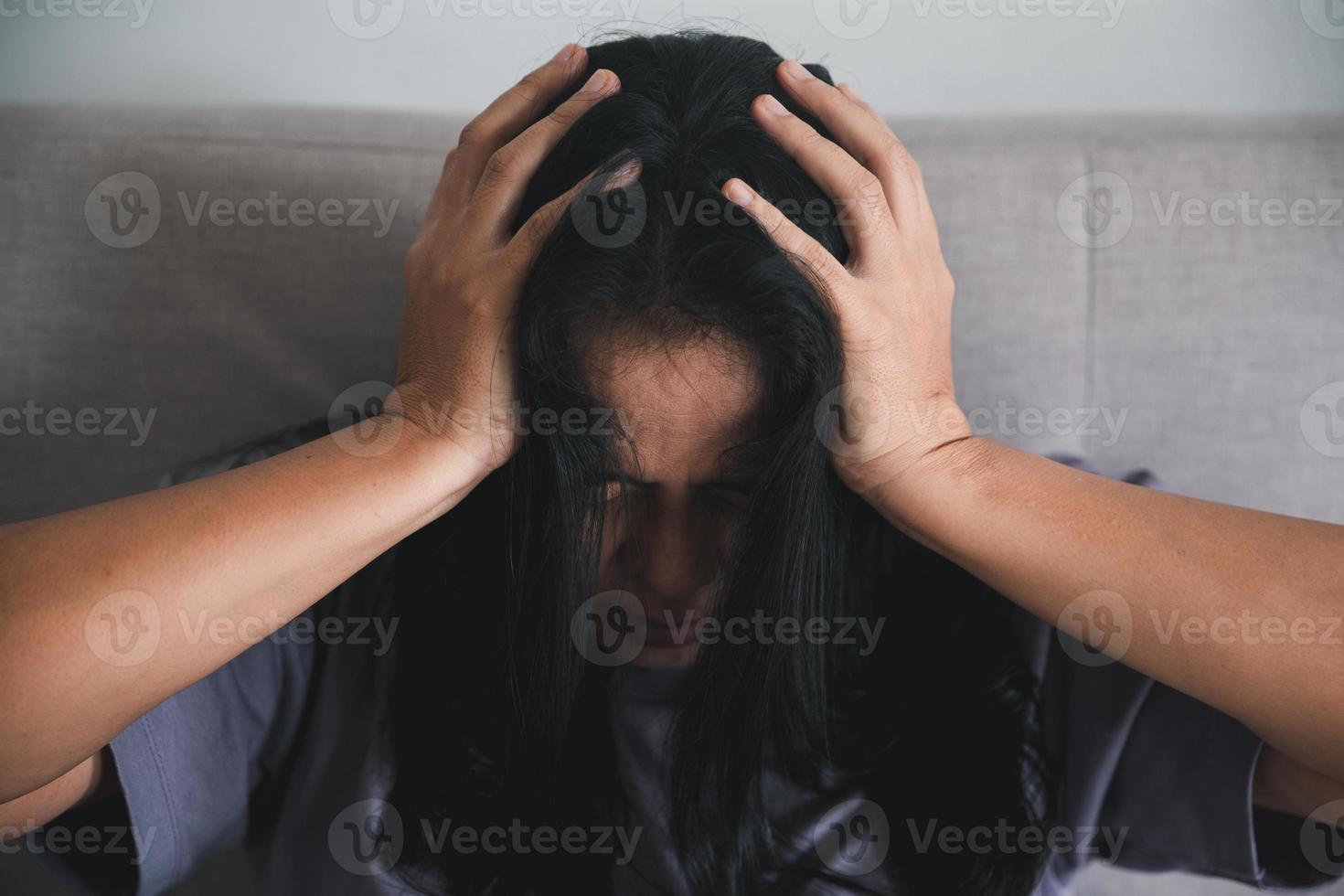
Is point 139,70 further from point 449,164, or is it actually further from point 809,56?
point 809,56

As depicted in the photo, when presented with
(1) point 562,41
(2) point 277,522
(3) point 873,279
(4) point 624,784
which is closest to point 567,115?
(3) point 873,279

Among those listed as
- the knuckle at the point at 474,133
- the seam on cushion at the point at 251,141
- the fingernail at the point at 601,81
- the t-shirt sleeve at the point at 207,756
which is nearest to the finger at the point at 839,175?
the fingernail at the point at 601,81

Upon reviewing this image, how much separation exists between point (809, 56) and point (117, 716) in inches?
38.0

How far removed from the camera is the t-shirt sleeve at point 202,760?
29.6 inches

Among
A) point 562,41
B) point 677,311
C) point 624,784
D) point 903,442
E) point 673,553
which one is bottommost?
point 624,784

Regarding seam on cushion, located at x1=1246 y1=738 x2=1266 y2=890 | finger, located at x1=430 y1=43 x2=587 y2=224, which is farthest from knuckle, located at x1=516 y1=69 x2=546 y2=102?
seam on cushion, located at x1=1246 y1=738 x2=1266 y2=890

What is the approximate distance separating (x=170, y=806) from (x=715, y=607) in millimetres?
461

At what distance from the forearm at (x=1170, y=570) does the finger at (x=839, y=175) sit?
0.17m

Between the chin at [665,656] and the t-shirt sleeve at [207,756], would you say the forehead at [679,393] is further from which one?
the t-shirt sleeve at [207,756]

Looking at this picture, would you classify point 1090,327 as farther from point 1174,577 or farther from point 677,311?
point 677,311

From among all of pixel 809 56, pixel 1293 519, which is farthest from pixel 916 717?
pixel 809 56

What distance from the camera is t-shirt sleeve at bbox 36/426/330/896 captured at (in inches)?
29.6

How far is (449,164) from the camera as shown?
31.2 inches

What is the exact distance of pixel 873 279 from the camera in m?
0.72
